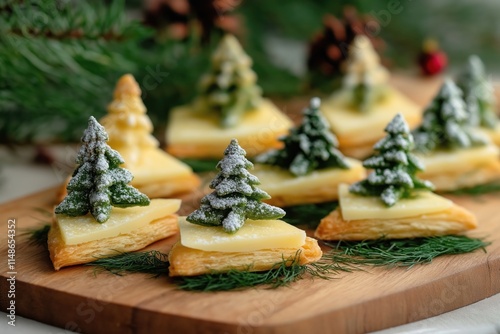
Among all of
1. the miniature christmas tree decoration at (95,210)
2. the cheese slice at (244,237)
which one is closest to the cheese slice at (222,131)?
the miniature christmas tree decoration at (95,210)

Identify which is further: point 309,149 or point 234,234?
point 309,149

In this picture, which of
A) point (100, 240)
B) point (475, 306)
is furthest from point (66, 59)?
point (475, 306)

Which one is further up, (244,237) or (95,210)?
(95,210)

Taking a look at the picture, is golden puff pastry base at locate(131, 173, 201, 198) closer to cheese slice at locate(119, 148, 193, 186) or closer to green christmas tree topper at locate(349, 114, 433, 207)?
cheese slice at locate(119, 148, 193, 186)

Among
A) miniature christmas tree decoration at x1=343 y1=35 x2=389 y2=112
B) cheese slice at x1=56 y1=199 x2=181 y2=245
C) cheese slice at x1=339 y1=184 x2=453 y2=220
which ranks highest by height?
miniature christmas tree decoration at x1=343 y1=35 x2=389 y2=112

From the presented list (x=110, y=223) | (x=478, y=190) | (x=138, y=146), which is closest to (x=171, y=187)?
(x=138, y=146)

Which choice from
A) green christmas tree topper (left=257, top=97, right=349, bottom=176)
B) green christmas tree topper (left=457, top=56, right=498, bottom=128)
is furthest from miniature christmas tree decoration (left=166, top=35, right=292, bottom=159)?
green christmas tree topper (left=457, top=56, right=498, bottom=128)

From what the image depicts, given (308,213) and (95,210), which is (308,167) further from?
(95,210)
